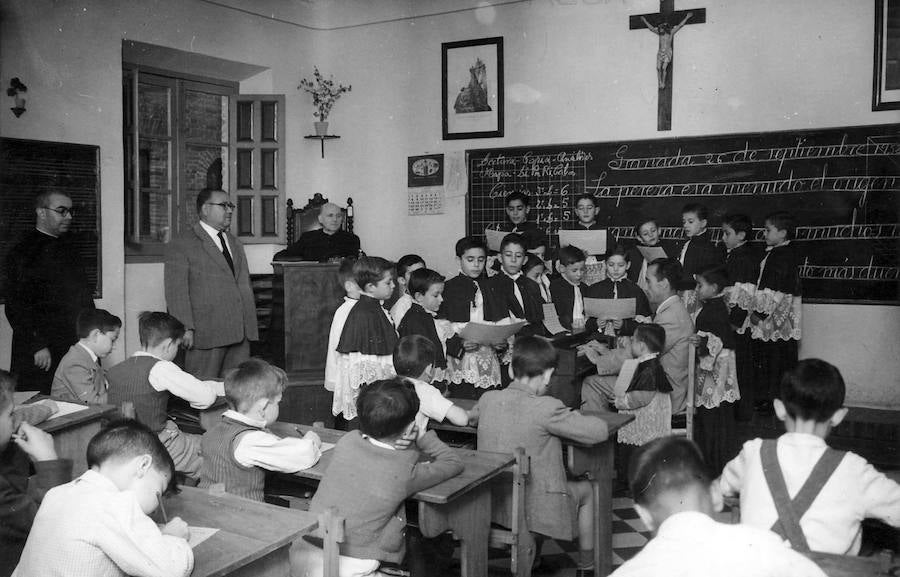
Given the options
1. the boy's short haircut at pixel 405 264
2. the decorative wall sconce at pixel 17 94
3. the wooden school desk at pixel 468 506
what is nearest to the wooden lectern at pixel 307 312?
the boy's short haircut at pixel 405 264

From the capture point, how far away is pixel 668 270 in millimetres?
4465

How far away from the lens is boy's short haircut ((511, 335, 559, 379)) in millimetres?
2912

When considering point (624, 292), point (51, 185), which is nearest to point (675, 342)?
point (624, 292)

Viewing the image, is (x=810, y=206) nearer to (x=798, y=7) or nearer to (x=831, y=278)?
(x=831, y=278)

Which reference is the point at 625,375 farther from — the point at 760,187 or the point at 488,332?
the point at 760,187

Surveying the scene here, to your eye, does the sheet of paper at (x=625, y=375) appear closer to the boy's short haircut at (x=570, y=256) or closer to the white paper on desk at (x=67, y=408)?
the boy's short haircut at (x=570, y=256)

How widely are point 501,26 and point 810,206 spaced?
284 centimetres

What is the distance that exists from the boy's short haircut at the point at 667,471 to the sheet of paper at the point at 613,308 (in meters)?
3.24

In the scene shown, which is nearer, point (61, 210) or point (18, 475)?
point (18, 475)

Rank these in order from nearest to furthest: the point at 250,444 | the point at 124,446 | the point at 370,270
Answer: the point at 124,446
the point at 250,444
the point at 370,270

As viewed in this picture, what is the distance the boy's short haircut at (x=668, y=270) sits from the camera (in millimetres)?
4445

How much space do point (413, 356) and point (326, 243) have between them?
3.35 meters

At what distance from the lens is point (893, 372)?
18.4ft

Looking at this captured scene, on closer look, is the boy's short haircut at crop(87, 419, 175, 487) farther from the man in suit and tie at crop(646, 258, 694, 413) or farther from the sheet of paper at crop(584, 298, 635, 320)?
the sheet of paper at crop(584, 298, 635, 320)
